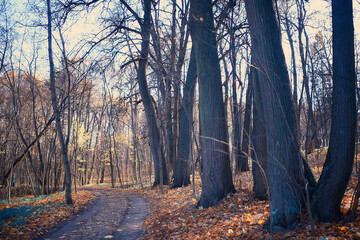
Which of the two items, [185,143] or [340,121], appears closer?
[340,121]

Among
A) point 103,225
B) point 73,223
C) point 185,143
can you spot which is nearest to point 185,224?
point 103,225

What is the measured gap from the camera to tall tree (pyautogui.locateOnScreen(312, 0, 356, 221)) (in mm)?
3990

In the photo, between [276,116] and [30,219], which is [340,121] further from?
[30,219]

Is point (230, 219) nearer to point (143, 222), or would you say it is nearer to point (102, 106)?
point (143, 222)

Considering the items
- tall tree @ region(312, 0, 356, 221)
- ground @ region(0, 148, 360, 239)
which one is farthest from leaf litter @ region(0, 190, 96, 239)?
tall tree @ region(312, 0, 356, 221)

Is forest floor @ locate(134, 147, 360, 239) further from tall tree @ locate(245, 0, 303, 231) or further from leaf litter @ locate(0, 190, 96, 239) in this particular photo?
leaf litter @ locate(0, 190, 96, 239)

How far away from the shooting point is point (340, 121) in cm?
407

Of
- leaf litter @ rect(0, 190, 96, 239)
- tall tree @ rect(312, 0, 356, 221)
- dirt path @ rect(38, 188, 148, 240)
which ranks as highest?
tall tree @ rect(312, 0, 356, 221)

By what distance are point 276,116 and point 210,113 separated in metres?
3.37

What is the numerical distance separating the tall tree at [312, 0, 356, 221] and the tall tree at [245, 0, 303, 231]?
1.54ft

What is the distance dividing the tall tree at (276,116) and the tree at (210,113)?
111 inches

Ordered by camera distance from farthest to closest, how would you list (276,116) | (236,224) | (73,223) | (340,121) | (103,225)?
(73,223), (103,225), (236,224), (276,116), (340,121)

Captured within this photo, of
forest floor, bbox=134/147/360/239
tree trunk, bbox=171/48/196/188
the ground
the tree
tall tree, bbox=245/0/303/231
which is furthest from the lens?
tree trunk, bbox=171/48/196/188

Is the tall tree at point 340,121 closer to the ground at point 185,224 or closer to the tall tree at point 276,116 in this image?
the ground at point 185,224
